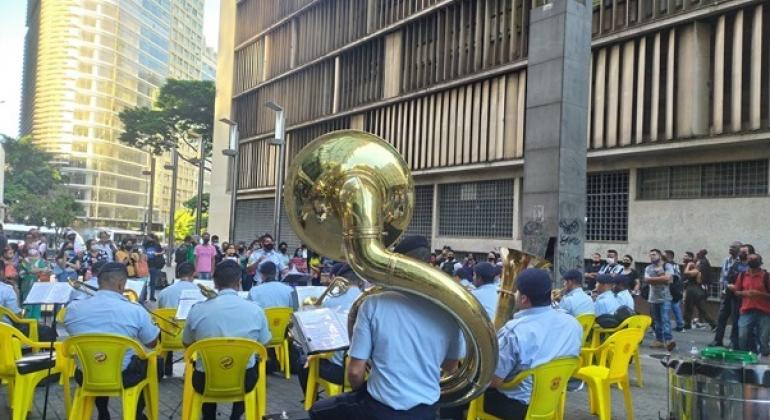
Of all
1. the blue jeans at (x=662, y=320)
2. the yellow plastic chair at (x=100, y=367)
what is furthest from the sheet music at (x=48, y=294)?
the blue jeans at (x=662, y=320)

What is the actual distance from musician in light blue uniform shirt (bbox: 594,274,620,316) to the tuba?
507 centimetres

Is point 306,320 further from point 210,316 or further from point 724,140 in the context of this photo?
point 724,140

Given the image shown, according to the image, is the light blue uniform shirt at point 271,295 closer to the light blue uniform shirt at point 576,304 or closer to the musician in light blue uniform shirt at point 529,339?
the light blue uniform shirt at point 576,304

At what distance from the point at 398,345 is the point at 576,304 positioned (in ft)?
15.2

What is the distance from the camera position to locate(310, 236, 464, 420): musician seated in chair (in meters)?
3.11

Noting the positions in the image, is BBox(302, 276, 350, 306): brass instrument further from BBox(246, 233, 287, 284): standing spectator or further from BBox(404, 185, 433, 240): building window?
BBox(404, 185, 433, 240): building window

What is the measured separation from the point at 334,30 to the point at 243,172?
10334mm

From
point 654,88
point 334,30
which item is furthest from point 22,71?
point 654,88

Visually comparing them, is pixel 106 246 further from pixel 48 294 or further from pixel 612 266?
pixel 612 266

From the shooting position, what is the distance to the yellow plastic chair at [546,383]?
427 centimetres

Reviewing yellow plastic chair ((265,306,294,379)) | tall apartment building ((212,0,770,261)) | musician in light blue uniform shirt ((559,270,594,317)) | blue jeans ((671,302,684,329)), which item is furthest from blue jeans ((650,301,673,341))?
yellow plastic chair ((265,306,294,379))

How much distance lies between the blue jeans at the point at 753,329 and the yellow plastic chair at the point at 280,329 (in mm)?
6317

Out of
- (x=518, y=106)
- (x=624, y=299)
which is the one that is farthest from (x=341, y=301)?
(x=518, y=106)

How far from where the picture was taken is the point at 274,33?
3275 centimetres
